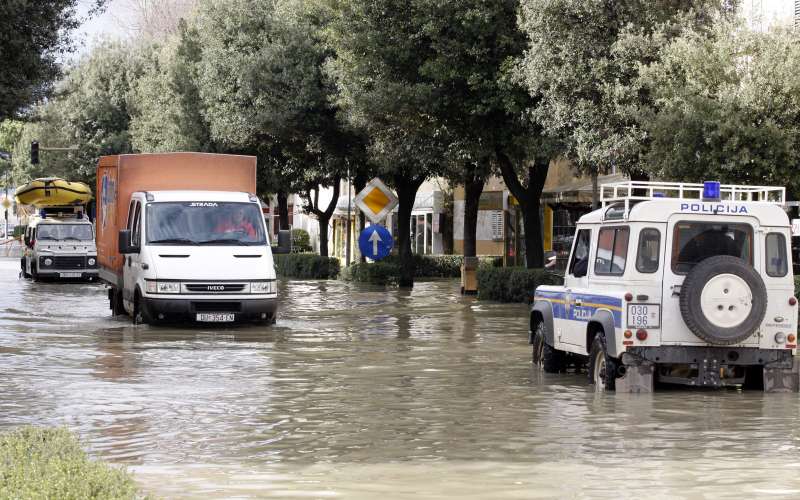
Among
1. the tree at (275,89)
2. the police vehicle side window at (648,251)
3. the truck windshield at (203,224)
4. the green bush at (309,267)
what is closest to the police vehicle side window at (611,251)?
the police vehicle side window at (648,251)

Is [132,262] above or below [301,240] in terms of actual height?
below

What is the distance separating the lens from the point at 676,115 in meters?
24.2

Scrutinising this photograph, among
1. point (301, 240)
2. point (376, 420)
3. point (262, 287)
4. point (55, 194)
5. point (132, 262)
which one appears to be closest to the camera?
point (376, 420)

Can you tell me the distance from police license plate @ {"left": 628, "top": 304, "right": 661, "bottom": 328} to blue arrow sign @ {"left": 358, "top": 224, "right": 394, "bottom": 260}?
23214 millimetres

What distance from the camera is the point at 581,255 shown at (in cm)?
1661

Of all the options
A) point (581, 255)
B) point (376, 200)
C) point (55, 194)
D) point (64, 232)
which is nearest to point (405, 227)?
point (376, 200)

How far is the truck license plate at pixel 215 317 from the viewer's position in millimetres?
23656

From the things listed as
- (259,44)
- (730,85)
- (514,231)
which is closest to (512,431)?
(730,85)

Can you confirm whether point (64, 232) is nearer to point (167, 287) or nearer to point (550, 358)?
point (167, 287)

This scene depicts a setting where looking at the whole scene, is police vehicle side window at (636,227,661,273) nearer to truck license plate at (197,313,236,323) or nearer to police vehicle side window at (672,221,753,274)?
police vehicle side window at (672,221,753,274)

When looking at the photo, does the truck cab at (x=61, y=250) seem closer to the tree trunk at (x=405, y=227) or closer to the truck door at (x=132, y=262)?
the tree trunk at (x=405, y=227)

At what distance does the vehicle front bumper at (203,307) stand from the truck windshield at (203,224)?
3.66ft

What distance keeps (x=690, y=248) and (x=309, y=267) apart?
37262mm

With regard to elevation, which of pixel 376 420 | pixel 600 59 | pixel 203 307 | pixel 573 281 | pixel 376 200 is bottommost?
→ pixel 376 420
